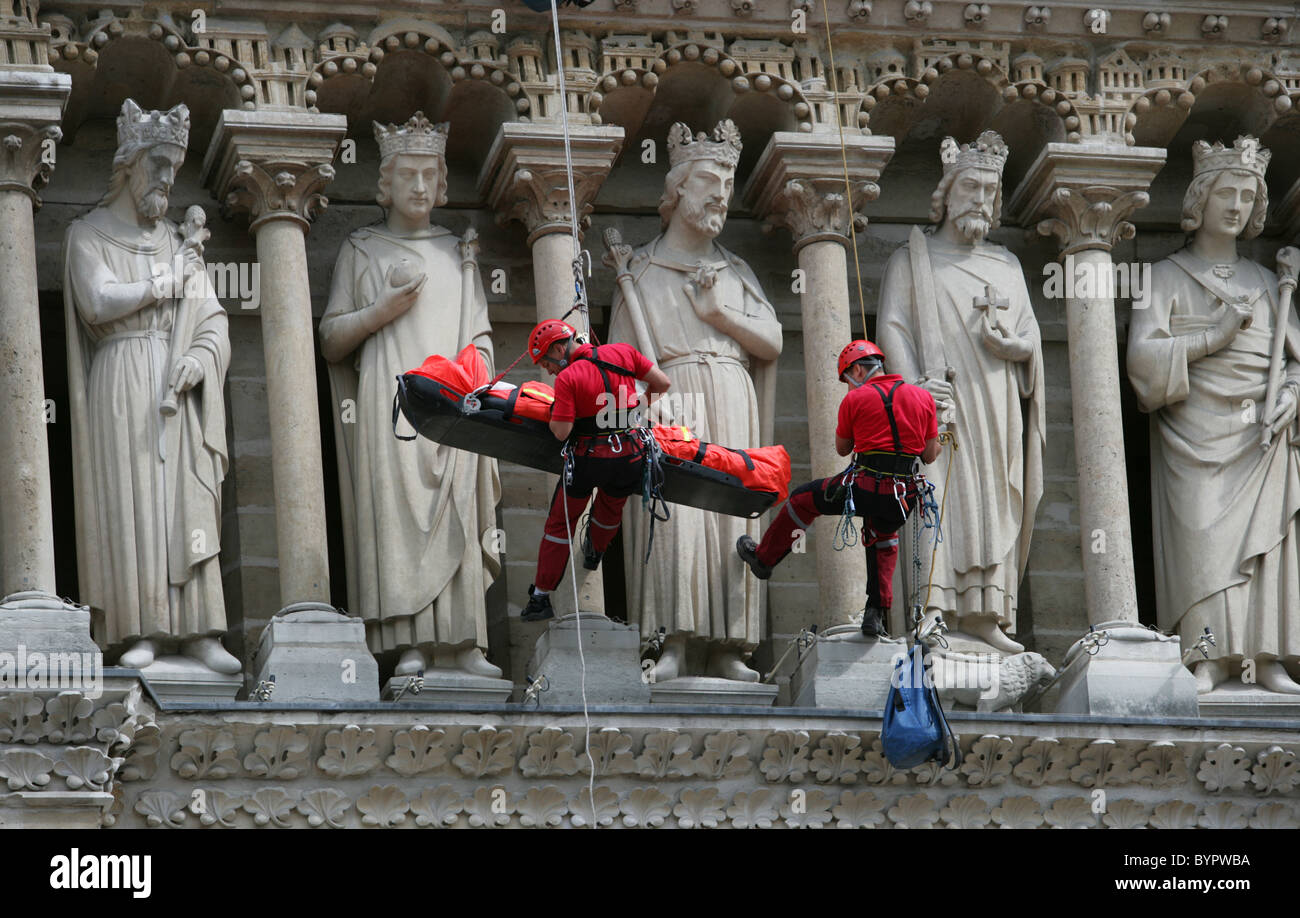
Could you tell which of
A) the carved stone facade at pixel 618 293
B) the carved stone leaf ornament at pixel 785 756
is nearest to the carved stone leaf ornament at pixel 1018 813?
the carved stone facade at pixel 618 293

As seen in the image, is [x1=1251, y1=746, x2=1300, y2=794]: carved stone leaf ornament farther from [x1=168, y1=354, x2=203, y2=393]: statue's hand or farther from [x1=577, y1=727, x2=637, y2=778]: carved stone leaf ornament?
[x1=168, y1=354, x2=203, y2=393]: statue's hand

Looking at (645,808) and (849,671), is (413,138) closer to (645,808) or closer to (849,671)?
(849,671)

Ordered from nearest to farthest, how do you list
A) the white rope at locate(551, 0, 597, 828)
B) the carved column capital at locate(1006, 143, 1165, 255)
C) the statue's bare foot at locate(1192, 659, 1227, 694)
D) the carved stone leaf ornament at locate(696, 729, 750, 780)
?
1. the white rope at locate(551, 0, 597, 828)
2. the carved stone leaf ornament at locate(696, 729, 750, 780)
3. the statue's bare foot at locate(1192, 659, 1227, 694)
4. the carved column capital at locate(1006, 143, 1165, 255)

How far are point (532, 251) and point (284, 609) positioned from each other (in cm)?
281

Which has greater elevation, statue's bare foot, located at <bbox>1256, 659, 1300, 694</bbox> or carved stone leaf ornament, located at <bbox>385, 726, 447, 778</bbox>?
statue's bare foot, located at <bbox>1256, 659, 1300, 694</bbox>

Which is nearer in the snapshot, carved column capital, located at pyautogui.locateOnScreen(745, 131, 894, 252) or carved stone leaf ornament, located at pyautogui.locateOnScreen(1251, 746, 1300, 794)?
carved stone leaf ornament, located at pyautogui.locateOnScreen(1251, 746, 1300, 794)

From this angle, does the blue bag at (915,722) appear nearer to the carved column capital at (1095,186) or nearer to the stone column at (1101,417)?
the stone column at (1101,417)

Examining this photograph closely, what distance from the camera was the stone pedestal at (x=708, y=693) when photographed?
2164 cm

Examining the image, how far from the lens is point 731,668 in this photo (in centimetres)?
2197

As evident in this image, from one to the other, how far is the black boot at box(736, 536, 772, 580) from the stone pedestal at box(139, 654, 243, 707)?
111 inches

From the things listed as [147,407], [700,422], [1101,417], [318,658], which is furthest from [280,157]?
[1101,417]

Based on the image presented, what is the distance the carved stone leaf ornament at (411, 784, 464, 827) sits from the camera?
2031cm

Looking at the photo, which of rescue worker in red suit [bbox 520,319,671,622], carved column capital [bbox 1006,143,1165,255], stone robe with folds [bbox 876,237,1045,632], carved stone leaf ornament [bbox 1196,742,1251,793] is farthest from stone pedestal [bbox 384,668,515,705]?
carved column capital [bbox 1006,143,1165,255]

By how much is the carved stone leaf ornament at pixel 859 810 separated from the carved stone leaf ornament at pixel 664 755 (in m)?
0.84
